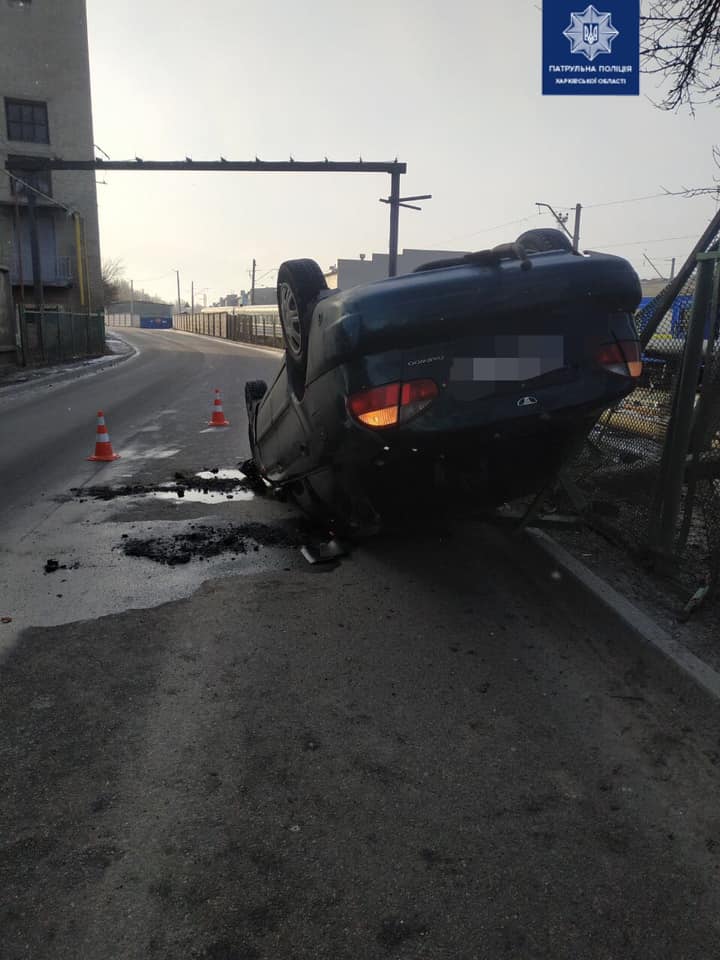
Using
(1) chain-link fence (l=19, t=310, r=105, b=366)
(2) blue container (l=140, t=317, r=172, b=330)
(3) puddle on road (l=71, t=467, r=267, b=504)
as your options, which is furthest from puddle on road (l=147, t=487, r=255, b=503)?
(2) blue container (l=140, t=317, r=172, b=330)

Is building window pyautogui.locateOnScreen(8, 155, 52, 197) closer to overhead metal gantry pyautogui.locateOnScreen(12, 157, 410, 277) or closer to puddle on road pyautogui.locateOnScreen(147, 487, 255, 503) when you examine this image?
overhead metal gantry pyautogui.locateOnScreen(12, 157, 410, 277)

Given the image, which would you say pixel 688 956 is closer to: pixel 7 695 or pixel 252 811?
pixel 252 811

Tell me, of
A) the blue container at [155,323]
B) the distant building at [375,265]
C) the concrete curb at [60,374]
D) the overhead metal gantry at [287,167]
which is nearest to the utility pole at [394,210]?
→ the overhead metal gantry at [287,167]

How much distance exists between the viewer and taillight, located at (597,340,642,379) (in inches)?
144

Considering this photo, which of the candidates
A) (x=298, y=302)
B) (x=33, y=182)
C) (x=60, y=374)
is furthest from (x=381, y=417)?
(x=33, y=182)

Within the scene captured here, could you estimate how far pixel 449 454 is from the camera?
371 centimetres

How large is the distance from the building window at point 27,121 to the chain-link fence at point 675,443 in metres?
44.8

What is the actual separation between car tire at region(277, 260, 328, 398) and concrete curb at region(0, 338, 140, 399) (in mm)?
14327

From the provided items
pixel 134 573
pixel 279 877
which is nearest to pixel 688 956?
pixel 279 877

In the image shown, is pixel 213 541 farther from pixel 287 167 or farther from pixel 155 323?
pixel 155 323

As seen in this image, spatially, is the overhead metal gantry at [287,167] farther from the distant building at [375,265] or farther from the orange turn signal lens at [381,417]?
the distant building at [375,265]

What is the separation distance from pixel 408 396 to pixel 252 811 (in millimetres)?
2004

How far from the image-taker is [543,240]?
14.3ft

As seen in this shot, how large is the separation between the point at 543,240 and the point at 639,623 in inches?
97.1
